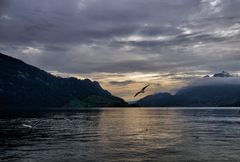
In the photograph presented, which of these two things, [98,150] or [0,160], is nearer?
[0,160]

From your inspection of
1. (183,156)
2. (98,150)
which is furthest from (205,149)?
(98,150)

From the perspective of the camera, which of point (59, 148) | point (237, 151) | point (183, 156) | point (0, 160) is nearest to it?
point (0, 160)

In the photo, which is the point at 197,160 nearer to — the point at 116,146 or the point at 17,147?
the point at 116,146

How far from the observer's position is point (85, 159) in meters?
58.2

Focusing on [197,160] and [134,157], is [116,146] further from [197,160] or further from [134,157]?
[197,160]

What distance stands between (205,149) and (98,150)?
23.8 meters

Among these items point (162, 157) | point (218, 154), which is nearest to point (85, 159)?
point (162, 157)

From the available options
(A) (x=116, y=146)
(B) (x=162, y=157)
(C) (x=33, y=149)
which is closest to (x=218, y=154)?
(B) (x=162, y=157)

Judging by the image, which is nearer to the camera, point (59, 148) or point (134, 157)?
point (134, 157)

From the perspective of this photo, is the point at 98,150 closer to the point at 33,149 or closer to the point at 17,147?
the point at 33,149

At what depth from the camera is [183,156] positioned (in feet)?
202

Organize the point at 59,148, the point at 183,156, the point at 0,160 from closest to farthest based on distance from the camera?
the point at 0,160
the point at 183,156
the point at 59,148

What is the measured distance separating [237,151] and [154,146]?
60.7 feet

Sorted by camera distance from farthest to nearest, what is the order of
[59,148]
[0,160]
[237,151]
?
1. [59,148]
2. [237,151]
3. [0,160]
